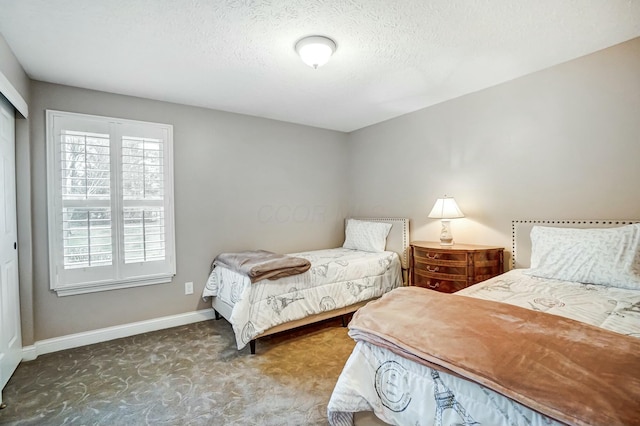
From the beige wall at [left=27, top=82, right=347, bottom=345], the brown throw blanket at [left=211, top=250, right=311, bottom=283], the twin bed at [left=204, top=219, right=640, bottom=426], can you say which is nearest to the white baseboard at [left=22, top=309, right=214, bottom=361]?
the beige wall at [left=27, top=82, right=347, bottom=345]

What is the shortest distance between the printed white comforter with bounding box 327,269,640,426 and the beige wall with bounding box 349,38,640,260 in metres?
0.87

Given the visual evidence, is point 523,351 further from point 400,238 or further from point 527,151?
point 400,238

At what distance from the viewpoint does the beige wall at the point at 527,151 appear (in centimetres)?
224

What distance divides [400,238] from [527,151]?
62.1 inches

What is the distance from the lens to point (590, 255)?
2.06m

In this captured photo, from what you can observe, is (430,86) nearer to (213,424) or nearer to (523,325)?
(523,325)

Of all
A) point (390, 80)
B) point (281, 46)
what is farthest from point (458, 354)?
point (390, 80)

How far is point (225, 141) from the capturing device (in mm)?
3539

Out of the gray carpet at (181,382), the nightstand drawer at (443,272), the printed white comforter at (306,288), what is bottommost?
the gray carpet at (181,382)

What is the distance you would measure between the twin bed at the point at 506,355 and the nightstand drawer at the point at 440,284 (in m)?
0.70

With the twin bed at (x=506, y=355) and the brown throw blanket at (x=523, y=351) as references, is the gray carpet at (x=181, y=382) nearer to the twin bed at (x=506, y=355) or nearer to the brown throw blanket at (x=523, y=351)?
the twin bed at (x=506, y=355)

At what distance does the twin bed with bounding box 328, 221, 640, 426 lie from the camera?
88cm

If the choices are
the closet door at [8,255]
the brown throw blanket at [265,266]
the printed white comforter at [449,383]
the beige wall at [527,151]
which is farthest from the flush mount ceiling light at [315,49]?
the closet door at [8,255]

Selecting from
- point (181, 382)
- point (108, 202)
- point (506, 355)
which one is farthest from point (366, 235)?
point (506, 355)
